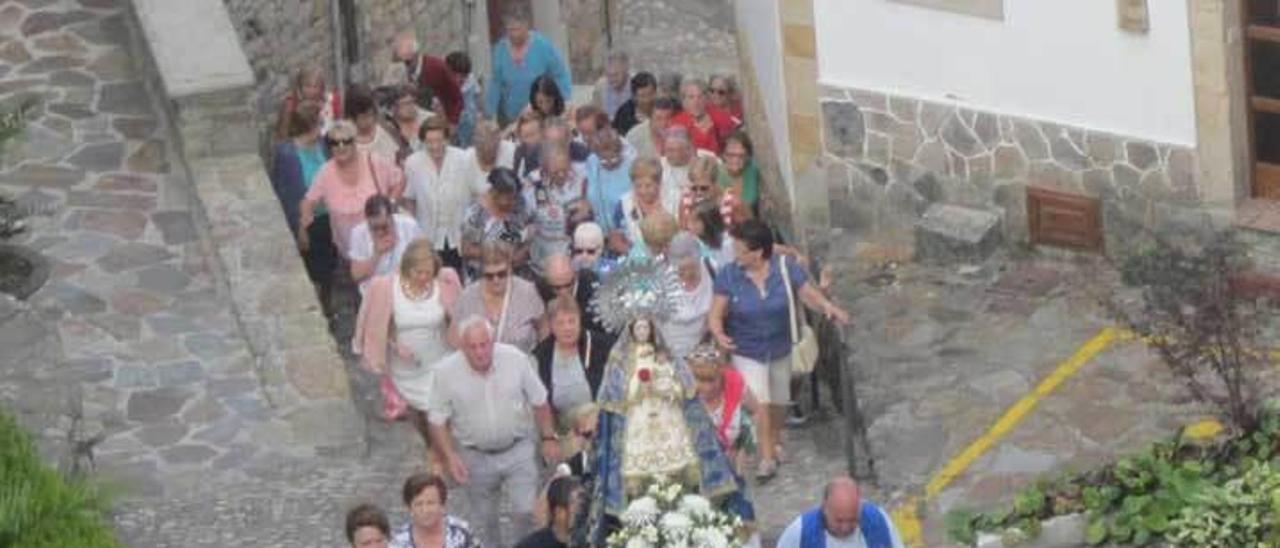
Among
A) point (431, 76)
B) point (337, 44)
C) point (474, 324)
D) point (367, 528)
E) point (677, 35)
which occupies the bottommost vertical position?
point (677, 35)

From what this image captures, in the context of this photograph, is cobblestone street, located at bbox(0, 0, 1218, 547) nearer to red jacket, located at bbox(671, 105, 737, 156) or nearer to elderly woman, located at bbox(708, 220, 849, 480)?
elderly woman, located at bbox(708, 220, 849, 480)

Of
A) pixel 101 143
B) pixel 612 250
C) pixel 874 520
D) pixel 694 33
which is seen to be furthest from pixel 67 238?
pixel 694 33

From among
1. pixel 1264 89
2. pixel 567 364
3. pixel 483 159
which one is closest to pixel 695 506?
pixel 567 364

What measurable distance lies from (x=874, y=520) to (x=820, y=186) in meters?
7.10

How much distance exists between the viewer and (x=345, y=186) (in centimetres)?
2700

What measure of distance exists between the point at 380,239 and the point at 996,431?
134 inches

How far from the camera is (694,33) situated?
3778cm

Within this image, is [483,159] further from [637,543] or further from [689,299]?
[637,543]

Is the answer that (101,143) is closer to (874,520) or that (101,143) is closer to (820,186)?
(820,186)

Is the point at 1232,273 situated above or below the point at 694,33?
above

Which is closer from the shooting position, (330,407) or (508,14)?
(330,407)

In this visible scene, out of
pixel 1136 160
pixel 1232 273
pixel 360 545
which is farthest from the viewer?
pixel 1136 160

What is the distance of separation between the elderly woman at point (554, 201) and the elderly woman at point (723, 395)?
10.1ft

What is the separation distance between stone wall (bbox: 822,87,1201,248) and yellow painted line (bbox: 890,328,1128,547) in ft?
3.61
